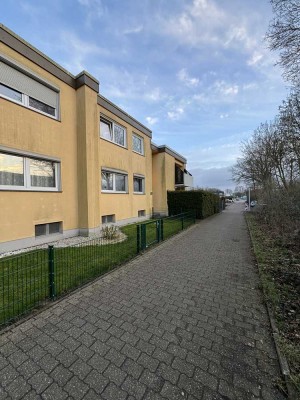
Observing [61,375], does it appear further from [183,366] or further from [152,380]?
[183,366]

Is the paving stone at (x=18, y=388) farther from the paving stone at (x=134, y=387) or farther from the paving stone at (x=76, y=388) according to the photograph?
the paving stone at (x=134, y=387)

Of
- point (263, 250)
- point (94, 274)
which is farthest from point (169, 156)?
point (94, 274)

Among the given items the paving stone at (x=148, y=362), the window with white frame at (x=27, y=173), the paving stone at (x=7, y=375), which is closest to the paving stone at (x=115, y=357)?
the paving stone at (x=148, y=362)

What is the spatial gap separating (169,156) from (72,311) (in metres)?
17.6

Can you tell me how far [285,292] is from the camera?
400cm

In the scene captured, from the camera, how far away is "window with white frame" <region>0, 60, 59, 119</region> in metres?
6.75

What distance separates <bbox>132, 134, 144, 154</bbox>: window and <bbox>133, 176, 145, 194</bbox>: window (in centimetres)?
194

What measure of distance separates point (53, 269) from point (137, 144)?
1276 centimetres

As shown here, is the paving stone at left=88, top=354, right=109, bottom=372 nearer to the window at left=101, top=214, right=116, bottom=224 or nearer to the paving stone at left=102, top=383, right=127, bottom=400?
the paving stone at left=102, top=383, right=127, bottom=400

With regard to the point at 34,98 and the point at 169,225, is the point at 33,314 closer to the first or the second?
the point at 34,98

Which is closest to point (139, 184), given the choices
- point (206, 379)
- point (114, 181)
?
point (114, 181)

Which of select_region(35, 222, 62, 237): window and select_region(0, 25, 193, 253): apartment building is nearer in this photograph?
select_region(0, 25, 193, 253): apartment building

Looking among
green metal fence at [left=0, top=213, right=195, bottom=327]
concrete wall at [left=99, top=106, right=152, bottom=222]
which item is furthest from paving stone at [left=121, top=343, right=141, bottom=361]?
concrete wall at [left=99, top=106, right=152, bottom=222]

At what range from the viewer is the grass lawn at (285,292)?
2445 millimetres
